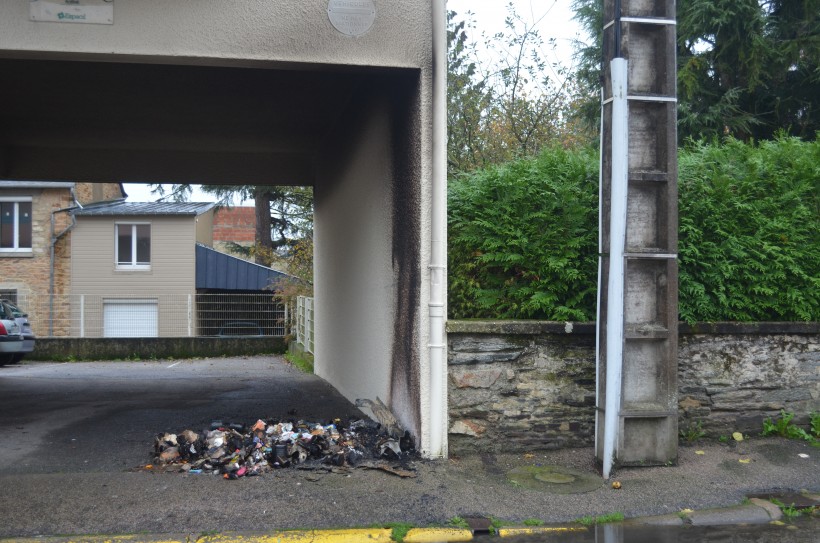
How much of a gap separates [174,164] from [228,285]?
54.8 feet

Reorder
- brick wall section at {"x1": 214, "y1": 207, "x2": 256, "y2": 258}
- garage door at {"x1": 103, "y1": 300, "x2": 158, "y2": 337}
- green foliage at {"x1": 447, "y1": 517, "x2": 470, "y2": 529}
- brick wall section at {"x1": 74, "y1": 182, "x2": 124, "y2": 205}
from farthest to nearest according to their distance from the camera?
brick wall section at {"x1": 214, "y1": 207, "x2": 256, "y2": 258} → brick wall section at {"x1": 74, "y1": 182, "x2": 124, "y2": 205} → garage door at {"x1": 103, "y1": 300, "x2": 158, "y2": 337} → green foliage at {"x1": 447, "y1": 517, "x2": 470, "y2": 529}

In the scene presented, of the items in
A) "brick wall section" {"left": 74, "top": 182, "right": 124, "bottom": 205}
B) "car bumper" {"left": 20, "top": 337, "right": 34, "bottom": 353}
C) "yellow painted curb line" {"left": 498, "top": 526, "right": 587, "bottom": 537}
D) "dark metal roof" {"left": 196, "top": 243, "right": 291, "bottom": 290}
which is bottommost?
"car bumper" {"left": 20, "top": 337, "right": 34, "bottom": 353}

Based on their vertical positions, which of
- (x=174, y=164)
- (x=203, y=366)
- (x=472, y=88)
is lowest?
(x=203, y=366)

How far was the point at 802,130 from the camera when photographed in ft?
48.3

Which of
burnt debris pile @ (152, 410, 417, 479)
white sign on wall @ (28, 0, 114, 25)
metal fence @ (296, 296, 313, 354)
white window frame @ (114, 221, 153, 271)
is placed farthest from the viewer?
white window frame @ (114, 221, 153, 271)

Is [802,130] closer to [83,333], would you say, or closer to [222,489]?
[222,489]

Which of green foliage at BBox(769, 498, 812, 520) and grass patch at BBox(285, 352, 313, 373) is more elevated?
green foliage at BBox(769, 498, 812, 520)

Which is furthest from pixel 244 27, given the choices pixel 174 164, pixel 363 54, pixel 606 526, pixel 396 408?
pixel 174 164

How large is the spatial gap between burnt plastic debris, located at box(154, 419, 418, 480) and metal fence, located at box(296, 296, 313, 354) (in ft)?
33.3

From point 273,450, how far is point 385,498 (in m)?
1.37

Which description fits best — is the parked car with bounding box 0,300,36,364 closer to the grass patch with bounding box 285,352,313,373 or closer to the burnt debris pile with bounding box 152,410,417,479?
the grass patch with bounding box 285,352,313,373

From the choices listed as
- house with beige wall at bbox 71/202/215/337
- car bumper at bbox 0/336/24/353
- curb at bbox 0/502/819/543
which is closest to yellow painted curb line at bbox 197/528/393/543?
curb at bbox 0/502/819/543

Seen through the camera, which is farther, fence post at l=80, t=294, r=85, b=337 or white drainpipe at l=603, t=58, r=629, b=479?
fence post at l=80, t=294, r=85, b=337

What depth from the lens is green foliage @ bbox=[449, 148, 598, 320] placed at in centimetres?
730
